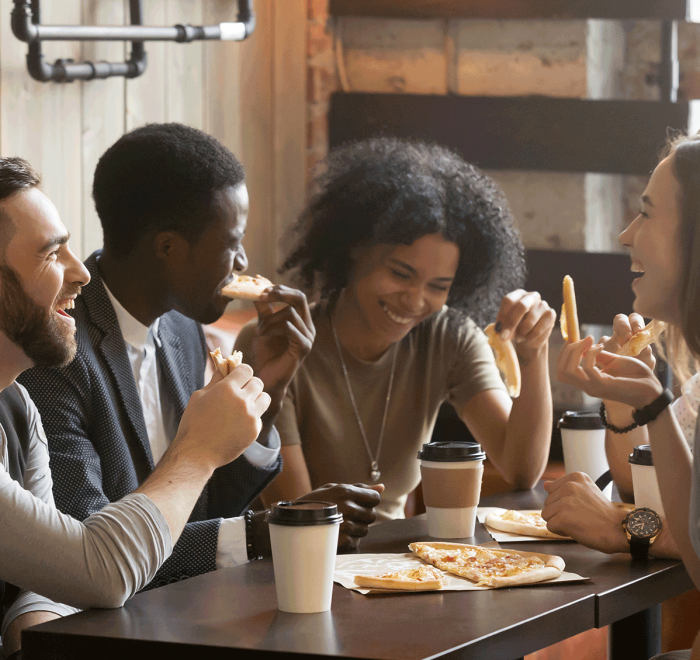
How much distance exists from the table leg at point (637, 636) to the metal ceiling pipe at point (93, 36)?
72.7 inches

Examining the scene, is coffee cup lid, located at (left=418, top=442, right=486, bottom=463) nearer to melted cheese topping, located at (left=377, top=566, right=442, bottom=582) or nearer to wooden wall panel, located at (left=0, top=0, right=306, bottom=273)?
melted cheese topping, located at (left=377, top=566, right=442, bottom=582)

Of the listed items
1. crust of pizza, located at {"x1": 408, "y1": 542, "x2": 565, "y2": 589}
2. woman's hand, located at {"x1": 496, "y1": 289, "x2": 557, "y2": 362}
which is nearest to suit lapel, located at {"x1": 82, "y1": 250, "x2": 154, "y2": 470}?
crust of pizza, located at {"x1": 408, "y1": 542, "x2": 565, "y2": 589}

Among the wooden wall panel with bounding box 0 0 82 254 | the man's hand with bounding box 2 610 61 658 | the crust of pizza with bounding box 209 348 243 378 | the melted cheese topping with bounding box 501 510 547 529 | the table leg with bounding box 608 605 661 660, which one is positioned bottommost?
the table leg with bounding box 608 605 661 660

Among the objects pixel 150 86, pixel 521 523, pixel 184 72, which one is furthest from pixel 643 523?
pixel 184 72

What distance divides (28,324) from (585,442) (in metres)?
1.21

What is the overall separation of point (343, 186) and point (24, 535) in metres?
1.60

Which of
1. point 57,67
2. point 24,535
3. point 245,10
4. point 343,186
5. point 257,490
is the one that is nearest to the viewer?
point 24,535

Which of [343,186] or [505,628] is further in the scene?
[343,186]

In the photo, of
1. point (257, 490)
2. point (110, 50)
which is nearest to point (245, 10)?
point (110, 50)

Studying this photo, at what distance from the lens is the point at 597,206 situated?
3.29m

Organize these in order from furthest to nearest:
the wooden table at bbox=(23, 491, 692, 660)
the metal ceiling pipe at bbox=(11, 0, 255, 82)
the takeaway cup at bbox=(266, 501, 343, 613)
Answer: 1. the metal ceiling pipe at bbox=(11, 0, 255, 82)
2. the takeaway cup at bbox=(266, 501, 343, 613)
3. the wooden table at bbox=(23, 491, 692, 660)

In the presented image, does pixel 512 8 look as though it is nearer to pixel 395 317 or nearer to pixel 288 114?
pixel 288 114

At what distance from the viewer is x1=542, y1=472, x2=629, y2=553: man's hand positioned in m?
1.57

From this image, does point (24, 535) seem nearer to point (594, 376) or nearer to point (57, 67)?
point (594, 376)
